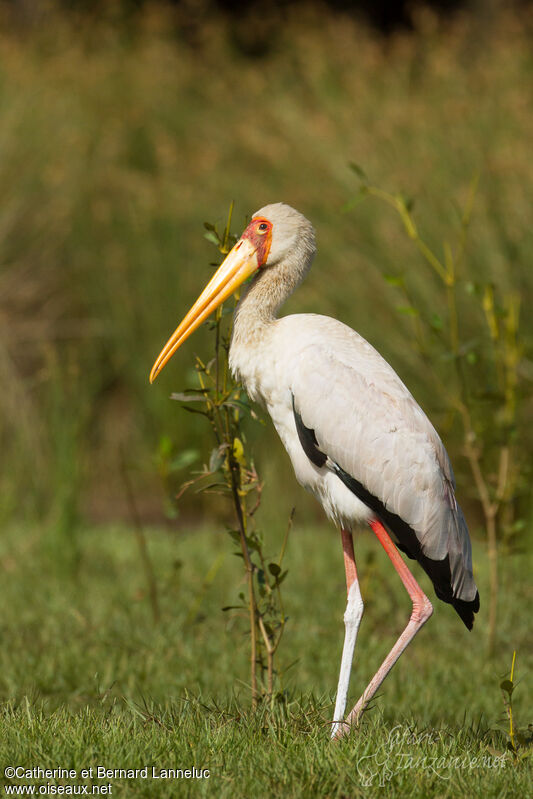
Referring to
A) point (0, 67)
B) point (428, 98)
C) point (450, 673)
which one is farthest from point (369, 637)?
point (0, 67)

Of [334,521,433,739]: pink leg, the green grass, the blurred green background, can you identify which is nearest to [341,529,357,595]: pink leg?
[334,521,433,739]: pink leg

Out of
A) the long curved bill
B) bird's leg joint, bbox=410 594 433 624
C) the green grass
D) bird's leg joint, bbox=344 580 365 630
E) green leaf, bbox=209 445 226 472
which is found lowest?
the green grass

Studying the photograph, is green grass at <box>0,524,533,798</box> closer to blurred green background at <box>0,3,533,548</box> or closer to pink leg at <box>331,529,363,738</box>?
pink leg at <box>331,529,363,738</box>

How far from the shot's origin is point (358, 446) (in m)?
3.27

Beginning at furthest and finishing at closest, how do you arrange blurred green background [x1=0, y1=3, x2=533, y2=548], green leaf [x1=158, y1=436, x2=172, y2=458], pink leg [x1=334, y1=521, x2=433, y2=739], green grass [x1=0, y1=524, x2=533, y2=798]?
blurred green background [x1=0, y1=3, x2=533, y2=548], green leaf [x1=158, y1=436, x2=172, y2=458], pink leg [x1=334, y1=521, x2=433, y2=739], green grass [x1=0, y1=524, x2=533, y2=798]

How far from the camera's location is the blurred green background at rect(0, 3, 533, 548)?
22.8ft

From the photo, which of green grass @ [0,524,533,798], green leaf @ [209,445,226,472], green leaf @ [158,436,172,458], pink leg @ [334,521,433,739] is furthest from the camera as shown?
green leaf @ [158,436,172,458]

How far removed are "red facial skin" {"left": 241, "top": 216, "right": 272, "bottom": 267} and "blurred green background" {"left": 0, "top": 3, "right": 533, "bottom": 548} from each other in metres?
2.51

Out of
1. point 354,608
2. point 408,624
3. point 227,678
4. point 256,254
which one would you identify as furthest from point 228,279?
point 227,678

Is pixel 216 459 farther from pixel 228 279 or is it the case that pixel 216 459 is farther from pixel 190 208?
pixel 190 208

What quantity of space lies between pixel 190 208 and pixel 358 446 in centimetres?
542

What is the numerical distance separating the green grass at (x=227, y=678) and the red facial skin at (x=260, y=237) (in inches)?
49.1

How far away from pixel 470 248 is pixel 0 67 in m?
4.46

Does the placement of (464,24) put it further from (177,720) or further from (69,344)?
(177,720)
